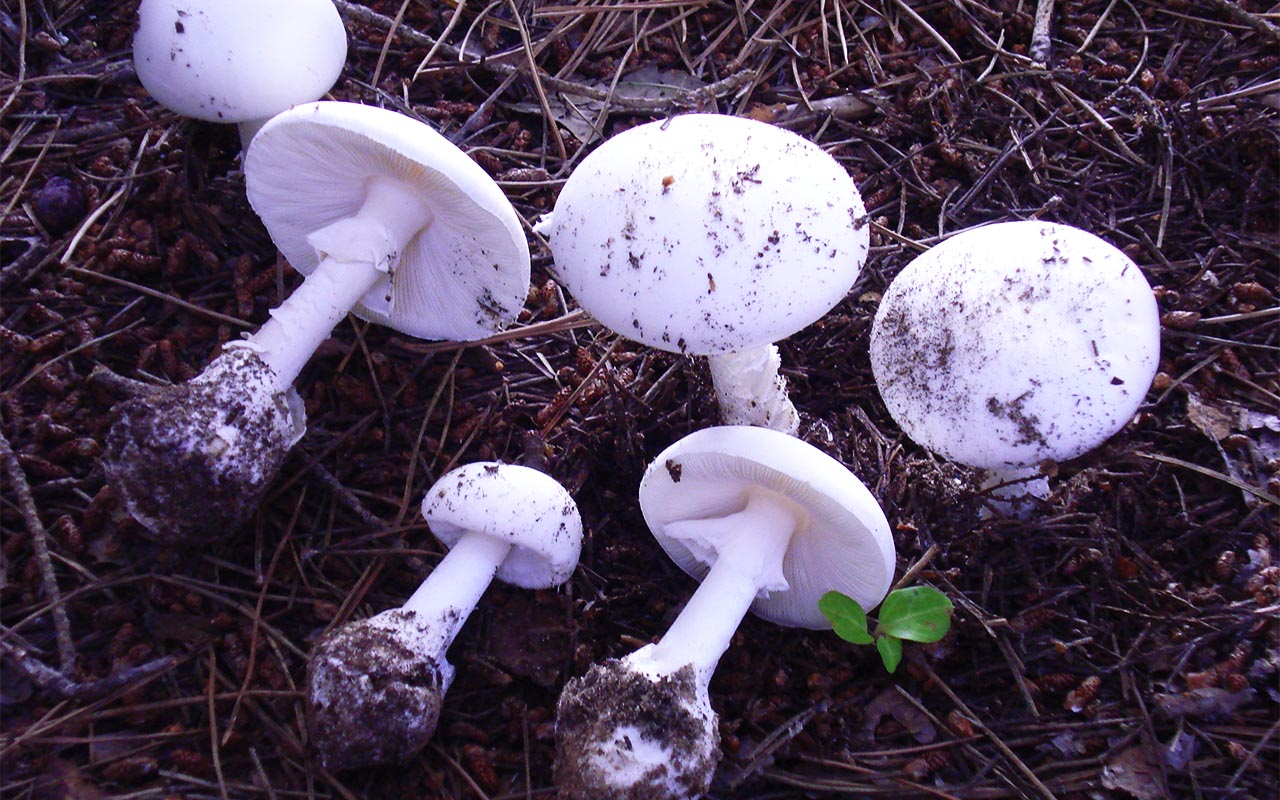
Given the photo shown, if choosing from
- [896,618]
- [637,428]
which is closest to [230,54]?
[637,428]

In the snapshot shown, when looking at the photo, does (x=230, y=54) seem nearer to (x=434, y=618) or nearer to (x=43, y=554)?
(x=43, y=554)

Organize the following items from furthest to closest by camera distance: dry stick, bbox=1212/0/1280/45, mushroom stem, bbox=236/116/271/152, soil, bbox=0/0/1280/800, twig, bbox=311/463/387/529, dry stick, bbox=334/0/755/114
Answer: dry stick, bbox=334/0/755/114 < dry stick, bbox=1212/0/1280/45 < mushroom stem, bbox=236/116/271/152 < twig, bbox=311/463/387/529 < soil, bbox=0/0/1280/800

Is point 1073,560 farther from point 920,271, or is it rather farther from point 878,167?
point 878,167

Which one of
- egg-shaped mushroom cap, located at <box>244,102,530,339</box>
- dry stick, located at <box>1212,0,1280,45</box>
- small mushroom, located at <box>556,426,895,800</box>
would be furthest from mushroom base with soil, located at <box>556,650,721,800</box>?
dry stick, located at <box>1212,0,1280,45</box>

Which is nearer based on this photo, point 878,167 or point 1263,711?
point 1263,711

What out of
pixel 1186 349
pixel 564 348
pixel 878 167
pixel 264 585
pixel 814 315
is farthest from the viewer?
pixel 878 167

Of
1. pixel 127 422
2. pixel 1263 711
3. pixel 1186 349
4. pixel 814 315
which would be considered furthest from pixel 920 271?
pixel 127 422

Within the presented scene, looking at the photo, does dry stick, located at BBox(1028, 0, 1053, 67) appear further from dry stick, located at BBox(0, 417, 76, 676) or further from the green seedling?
dry stick, located at BBox(0, 417, 76, 676)
